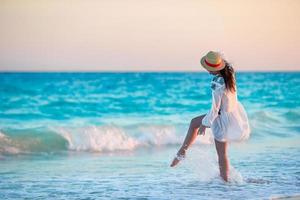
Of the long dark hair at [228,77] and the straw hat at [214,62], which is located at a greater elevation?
the straw hat at [214,62]

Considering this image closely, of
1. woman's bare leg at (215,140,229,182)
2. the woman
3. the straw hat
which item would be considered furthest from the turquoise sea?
the straw hat

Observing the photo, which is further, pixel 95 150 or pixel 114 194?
pixel 95 150

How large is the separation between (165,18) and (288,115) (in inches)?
67.4

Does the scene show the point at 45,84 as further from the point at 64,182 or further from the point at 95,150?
the point at 64,182

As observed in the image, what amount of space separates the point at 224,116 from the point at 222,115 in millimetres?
14

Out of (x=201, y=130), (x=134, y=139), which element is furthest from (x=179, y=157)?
(x=134, y=139)

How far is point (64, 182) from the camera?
417cm

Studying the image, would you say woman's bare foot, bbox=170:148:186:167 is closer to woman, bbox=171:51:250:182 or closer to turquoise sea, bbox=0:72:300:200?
woman, bbox=171:51:250:182

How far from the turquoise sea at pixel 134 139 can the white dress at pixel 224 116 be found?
33 centimetres

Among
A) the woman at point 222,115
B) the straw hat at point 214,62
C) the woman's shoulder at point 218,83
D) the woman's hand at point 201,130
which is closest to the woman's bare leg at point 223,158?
the woman at point 222,115

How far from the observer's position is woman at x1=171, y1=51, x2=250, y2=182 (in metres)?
4.00

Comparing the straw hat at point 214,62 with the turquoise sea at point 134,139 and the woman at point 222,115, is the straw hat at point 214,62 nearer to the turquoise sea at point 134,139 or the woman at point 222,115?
the woman at point 222,115

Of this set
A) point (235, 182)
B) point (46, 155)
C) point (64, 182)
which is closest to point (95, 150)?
point (46, 155)

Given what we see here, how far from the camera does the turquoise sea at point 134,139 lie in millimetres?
4113
